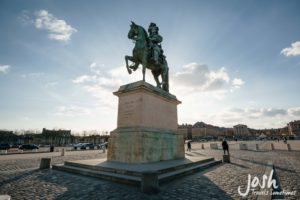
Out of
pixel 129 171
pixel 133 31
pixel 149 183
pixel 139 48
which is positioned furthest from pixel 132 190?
pixel 133 31

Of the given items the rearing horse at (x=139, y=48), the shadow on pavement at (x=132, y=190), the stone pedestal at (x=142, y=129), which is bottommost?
the shadow on pavement at (x=132, y=190)

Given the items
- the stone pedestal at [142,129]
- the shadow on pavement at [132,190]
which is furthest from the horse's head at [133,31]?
the shadow on pavement at [132,190]

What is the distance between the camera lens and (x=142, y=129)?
9000 millimetres

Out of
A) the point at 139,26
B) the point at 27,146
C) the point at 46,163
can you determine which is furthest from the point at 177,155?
the point at 27,146

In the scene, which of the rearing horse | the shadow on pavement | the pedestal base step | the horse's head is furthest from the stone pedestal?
the horse's head

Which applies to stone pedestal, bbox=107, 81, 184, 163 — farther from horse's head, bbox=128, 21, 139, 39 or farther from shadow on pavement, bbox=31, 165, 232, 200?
horse's head, bbox=128, 21, 139, 39

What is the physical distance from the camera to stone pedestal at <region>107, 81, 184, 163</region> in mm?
8844

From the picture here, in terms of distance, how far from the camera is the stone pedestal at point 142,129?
8844mm

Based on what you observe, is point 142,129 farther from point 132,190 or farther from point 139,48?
point 139,48

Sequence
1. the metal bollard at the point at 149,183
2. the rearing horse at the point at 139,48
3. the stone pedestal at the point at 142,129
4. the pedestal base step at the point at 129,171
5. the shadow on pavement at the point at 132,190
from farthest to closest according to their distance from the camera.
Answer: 1. the rearing horse at the point at 139,48
2. the stone pedestal at the point at 142,129
3. the pedestal base step at the point at 129,171
4. the metal bollard at the point at 149,183
5. the shadow on pavement at the point at 132,190

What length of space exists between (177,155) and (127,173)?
213 inches

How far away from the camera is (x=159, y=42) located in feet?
40.4

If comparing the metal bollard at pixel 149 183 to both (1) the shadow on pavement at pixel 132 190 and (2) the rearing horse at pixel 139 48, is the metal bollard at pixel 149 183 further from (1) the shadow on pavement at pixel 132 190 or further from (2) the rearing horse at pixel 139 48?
(2) the rearing horse at pixel 139 48

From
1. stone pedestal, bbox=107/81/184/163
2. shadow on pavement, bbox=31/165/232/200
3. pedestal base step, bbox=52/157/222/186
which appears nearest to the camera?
shadow on pavement, bbox=31/165/232/200
